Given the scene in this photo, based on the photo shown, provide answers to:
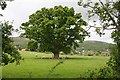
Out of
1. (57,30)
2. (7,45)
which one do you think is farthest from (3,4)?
Answer: (57,30)

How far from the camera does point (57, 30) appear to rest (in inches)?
3415

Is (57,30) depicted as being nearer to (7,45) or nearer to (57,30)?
(57,30)

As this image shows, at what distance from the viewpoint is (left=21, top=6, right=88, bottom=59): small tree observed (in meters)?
88.2

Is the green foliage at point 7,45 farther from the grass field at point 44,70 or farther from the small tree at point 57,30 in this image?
the small tree at point 57,30

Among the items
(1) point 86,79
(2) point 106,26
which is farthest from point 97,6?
(1) point 86,79

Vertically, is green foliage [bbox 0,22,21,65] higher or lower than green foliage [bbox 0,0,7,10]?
lower

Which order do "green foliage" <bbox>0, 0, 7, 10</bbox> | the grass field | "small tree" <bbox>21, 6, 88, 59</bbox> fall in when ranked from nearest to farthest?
"green foliage" <bbox>0, 0, 7, 10</bbox> < the grass field < "small tree" <bbox>21, 6, 88, 59</bbox>

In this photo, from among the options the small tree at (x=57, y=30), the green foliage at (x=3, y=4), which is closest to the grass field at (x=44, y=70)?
the green foliage at (x=3, y=4)

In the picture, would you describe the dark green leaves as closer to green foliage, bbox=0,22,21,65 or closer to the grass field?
the grass field

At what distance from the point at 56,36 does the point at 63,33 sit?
8.99ft

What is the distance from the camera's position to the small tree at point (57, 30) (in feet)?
289

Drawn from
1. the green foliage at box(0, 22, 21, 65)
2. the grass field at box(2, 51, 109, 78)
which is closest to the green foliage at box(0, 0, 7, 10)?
the green foliage at box(0, 22, 21, 65)

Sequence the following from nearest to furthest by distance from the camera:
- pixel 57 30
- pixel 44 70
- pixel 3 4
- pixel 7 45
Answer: pixel 3 4, pixel 7 45, pixel 44 70, pixel 57 30

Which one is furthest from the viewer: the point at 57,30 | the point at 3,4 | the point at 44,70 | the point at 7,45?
the point at 57,30
